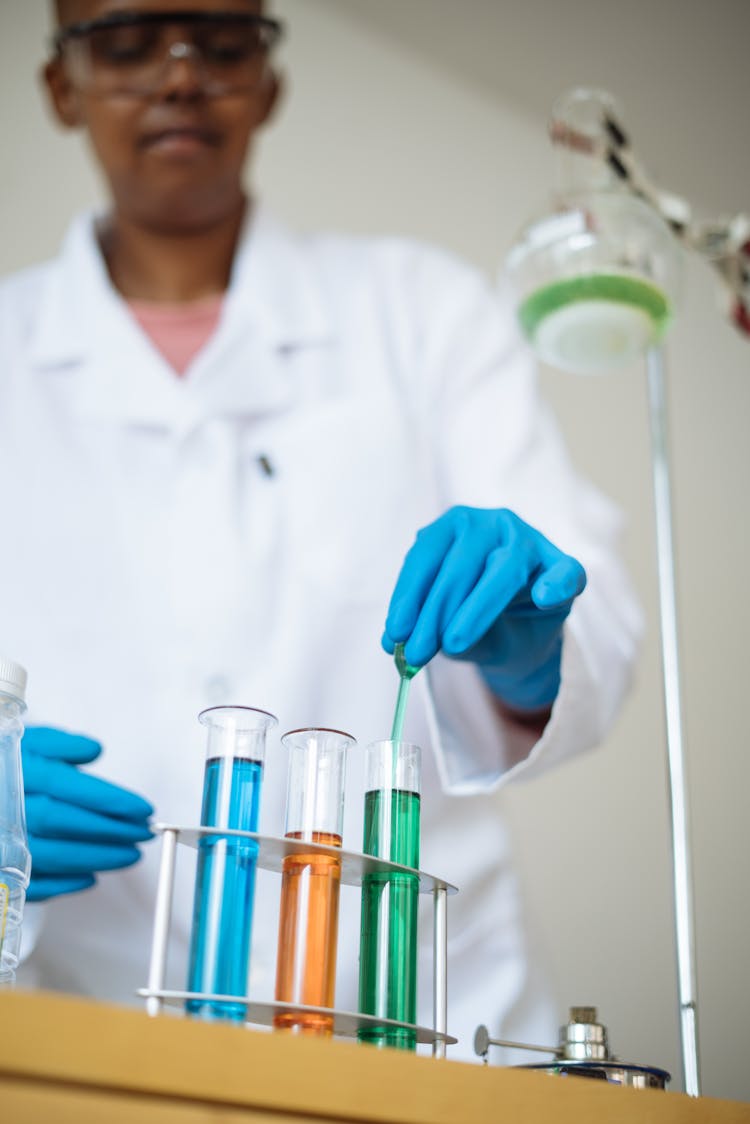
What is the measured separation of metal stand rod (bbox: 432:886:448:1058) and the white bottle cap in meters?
0.26

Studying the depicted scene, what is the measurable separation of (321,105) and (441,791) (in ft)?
A: 3.79

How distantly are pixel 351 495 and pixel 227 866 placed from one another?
0.79 meters

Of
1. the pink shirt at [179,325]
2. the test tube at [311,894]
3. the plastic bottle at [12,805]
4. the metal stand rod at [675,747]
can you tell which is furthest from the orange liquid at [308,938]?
the pink shirt at [179,325]

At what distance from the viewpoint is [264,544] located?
4.17 feet

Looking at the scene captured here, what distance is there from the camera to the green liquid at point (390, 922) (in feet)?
1.94

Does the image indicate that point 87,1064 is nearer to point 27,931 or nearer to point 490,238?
point 27,931

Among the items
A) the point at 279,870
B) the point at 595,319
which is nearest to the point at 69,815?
the point at 279,870

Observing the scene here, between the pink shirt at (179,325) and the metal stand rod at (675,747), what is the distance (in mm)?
555

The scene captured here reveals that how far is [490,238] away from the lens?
195cm

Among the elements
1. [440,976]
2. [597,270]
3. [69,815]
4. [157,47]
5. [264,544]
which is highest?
[157,47]

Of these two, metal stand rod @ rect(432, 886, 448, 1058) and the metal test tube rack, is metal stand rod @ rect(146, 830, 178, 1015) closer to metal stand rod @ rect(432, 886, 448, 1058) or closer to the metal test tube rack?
the metal test tube rack

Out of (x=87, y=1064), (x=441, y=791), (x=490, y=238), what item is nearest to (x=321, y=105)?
(x=490, y=238)

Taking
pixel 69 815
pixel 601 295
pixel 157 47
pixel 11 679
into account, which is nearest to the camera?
pixel 11 679

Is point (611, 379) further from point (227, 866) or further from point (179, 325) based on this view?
point (227, 866)
